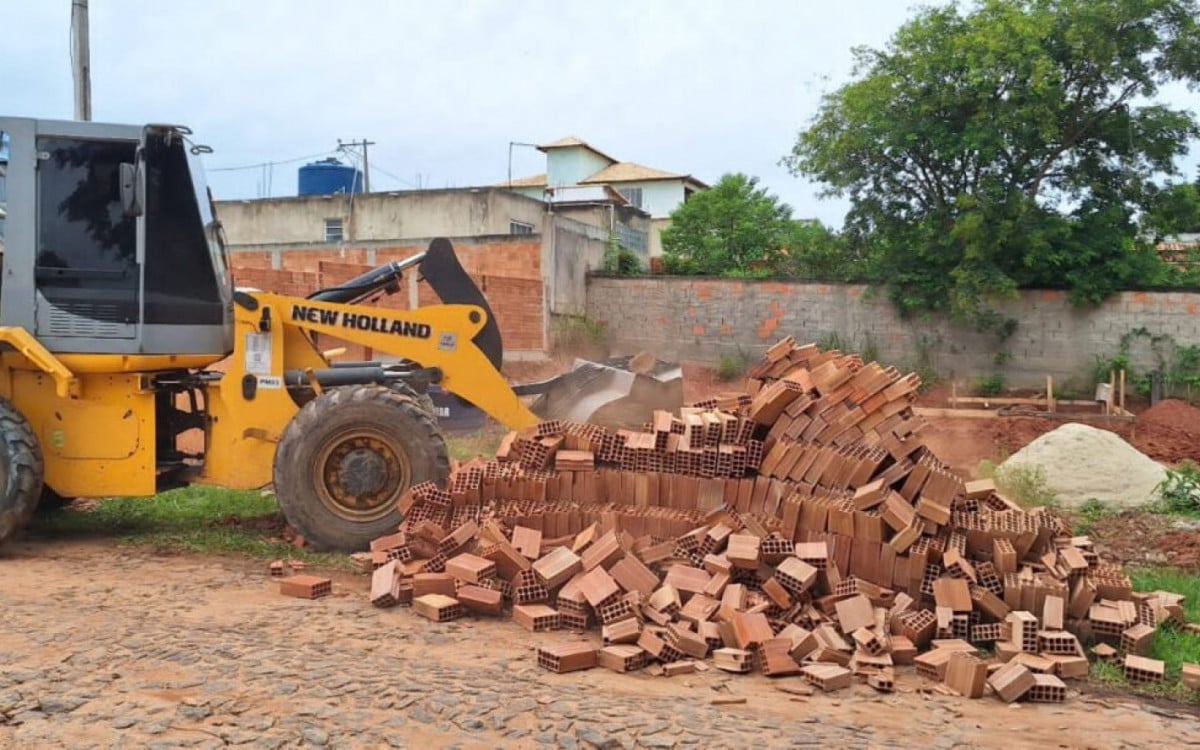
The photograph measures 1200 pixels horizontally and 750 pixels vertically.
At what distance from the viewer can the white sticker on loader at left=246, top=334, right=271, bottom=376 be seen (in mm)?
7938

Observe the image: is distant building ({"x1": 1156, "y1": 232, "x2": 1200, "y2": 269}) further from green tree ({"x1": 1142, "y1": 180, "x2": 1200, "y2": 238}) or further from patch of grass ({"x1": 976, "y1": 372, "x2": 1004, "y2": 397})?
patch of grass ({"x1": 976, "y1": 372, "x2": 1004, "y2": 397})

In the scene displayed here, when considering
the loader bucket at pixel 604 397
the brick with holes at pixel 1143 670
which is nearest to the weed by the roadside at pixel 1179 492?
the loader bucket at pixel 604 397

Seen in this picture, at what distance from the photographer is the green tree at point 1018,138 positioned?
19.1 m

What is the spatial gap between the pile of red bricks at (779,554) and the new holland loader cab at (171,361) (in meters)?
0.77

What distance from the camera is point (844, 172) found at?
21.7 meters

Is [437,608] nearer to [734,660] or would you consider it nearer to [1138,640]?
[734,660]

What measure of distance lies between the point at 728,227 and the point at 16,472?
27850 mm

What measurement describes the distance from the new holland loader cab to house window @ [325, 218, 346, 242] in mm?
20531

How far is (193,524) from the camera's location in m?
8.88

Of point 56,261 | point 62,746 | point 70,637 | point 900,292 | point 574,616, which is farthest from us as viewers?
point 900,292

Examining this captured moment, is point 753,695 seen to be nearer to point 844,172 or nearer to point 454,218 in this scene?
point 844,172

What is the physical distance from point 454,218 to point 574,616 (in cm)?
2159

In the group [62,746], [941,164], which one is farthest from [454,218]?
[62,746]

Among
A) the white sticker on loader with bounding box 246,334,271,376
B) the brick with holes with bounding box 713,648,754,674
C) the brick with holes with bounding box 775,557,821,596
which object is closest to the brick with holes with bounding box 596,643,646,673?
the brick with holes with bounding box 713,648,754,674
